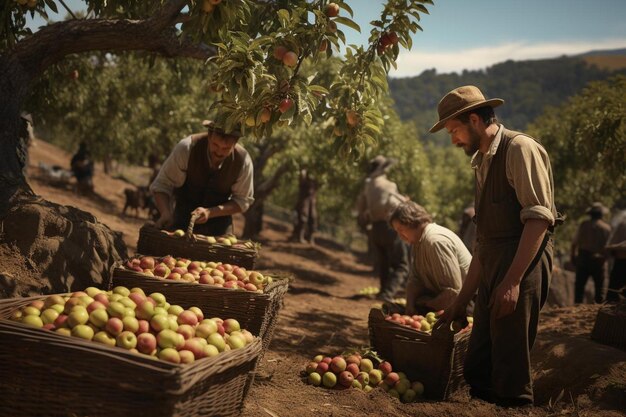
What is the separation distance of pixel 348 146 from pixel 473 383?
221cm

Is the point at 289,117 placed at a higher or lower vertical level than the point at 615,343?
higher

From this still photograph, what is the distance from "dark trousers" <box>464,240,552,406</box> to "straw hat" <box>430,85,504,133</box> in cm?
93

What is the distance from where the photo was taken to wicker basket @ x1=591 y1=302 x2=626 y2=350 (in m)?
5.48

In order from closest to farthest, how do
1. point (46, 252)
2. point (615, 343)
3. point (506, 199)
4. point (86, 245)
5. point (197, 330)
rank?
1. point (197, 330)
2. point (506, 199)
3. point (46, 252)
4. point (86, 245)
5. point (615, 343)

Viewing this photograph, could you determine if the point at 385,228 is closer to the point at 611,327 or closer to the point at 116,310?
the point at 611,327

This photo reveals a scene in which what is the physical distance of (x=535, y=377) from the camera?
195 inches

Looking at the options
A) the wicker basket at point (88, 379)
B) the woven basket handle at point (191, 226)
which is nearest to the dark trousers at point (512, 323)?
the wicker basket at point (88, 379)

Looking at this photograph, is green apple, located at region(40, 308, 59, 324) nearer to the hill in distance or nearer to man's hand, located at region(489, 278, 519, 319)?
man's hand, located at region(489, 278, 519, 319)

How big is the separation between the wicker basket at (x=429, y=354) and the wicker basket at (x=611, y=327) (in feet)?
6.75

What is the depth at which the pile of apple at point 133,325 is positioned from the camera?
106 inches

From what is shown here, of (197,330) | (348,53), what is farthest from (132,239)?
(197,330)

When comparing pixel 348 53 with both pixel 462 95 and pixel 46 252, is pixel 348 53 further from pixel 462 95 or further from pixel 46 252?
pixel 46 252

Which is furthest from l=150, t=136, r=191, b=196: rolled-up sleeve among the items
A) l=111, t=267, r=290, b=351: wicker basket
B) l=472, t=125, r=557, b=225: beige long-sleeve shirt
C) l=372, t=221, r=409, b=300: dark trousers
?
l=372, t=221, r=409, b=300: dark trousers

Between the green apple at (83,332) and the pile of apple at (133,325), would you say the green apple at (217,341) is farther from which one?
the green apple at (83,332)
